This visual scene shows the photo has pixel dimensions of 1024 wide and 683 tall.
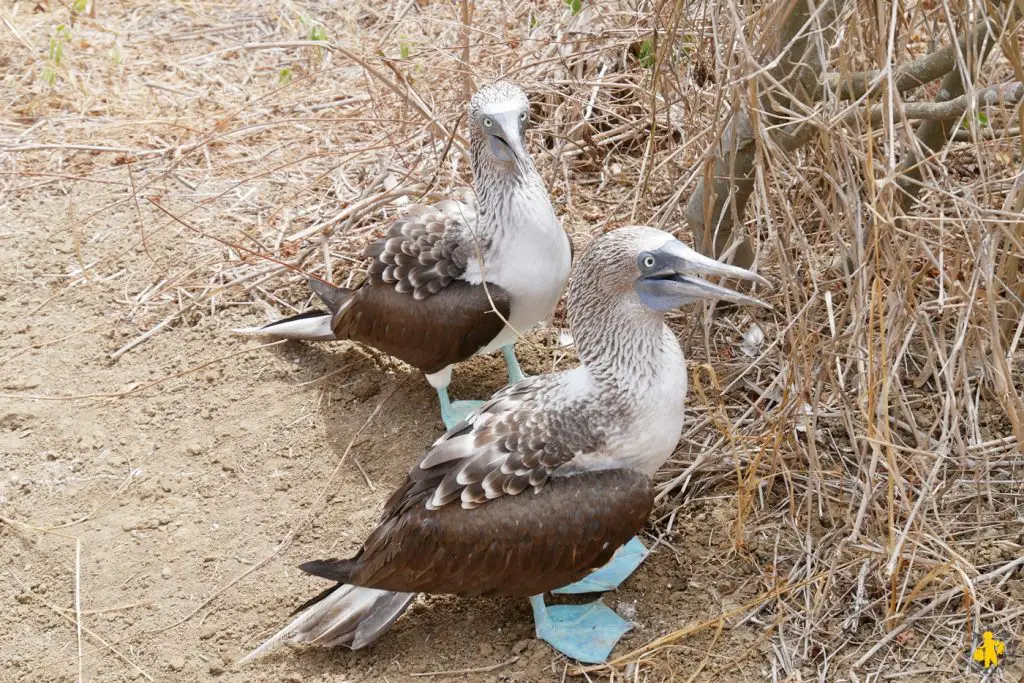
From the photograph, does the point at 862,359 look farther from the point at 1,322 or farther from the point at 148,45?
the point at 148,45

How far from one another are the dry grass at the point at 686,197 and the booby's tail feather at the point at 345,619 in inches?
32.2

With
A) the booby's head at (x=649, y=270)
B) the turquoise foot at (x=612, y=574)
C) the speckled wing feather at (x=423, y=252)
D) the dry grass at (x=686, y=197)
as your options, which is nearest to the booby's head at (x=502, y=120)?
the speckled wing feather at (x=423, y=252)

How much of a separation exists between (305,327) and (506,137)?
1376 millimetres

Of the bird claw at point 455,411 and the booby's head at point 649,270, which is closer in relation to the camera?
the booby's head at point 649,270

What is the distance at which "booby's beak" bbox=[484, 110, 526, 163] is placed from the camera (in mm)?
4062

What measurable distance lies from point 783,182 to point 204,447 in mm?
2634

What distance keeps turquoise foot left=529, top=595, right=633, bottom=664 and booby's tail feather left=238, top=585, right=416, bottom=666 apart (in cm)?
45

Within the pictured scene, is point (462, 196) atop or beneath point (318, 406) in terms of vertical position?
atop

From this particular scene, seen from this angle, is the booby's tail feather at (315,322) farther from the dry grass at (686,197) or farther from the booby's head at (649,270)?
the booby's head at (649,270)

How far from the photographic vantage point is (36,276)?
18.0 feet

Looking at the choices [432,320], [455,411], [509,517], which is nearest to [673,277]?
[509,517]

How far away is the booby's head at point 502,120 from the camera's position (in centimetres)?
407

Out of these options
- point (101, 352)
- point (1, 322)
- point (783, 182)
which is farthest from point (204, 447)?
point (783, 182)

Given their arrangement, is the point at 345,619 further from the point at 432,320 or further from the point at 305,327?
the point at 305,327
